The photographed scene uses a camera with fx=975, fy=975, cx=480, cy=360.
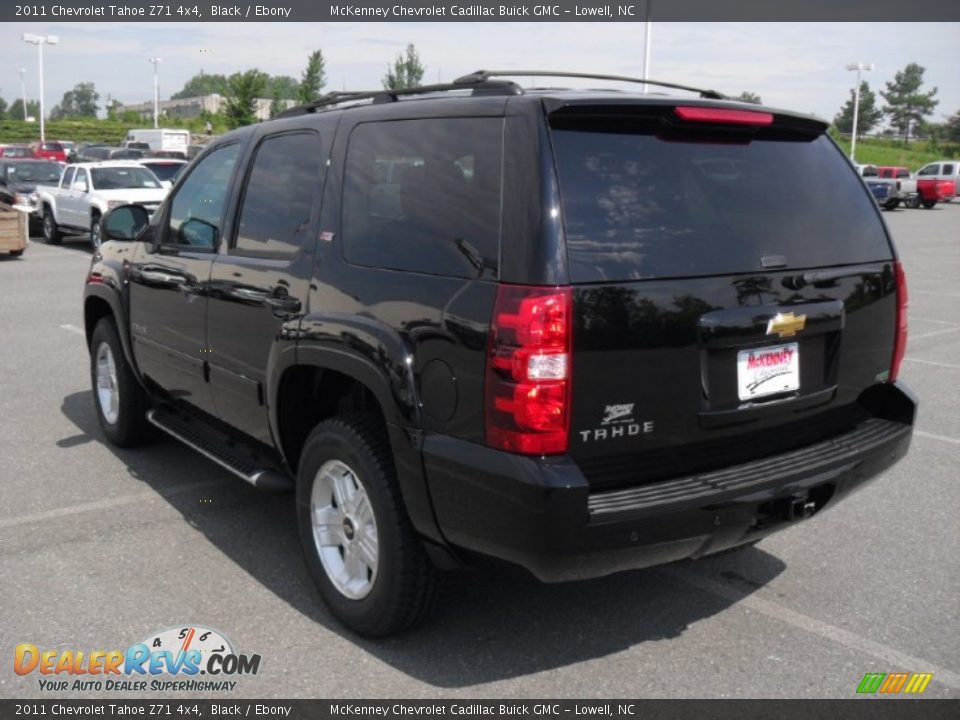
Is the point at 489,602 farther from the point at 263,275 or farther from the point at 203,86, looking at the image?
the point at 203,86

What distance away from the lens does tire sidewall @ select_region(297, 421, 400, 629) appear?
3436mm

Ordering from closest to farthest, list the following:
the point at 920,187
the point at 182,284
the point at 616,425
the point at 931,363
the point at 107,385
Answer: the point at 616,425 < the point at 182,284 < the point at 107,385 < the point at 931,363 < the point at 920,187

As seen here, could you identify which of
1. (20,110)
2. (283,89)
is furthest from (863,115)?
(20,110)

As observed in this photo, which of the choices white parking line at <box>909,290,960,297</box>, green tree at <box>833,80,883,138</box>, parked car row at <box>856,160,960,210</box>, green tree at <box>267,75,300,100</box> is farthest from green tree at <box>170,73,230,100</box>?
white parking line at <box>909,290,960,297</box>

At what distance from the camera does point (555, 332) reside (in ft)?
9.60

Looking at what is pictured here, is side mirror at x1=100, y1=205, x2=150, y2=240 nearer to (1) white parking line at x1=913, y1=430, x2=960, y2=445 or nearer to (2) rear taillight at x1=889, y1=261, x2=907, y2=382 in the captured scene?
(2) rear taillight at x1=889, y1=261, x2=907, y2=382

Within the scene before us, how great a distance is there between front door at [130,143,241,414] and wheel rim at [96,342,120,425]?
0.58m

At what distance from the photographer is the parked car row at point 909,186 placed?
3925 cm

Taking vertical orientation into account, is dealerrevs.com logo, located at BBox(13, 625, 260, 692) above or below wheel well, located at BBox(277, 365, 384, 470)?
below

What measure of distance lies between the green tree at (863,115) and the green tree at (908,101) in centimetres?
167

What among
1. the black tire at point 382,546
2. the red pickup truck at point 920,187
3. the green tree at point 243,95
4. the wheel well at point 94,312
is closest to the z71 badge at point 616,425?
the black tire at point 382,546

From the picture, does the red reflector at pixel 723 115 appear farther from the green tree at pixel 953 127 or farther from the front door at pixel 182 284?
the green tree at pixel 953 127

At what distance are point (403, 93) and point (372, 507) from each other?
1618 millimetres

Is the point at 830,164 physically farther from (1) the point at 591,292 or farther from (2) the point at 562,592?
(2) the point at 562,592
